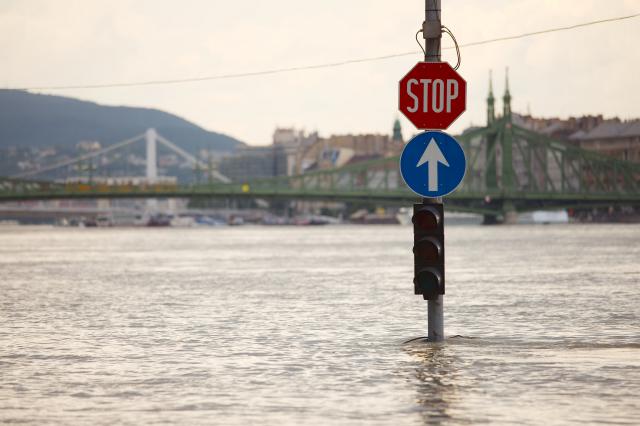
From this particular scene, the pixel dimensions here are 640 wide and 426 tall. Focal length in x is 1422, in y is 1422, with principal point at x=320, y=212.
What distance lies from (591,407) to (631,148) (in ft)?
Answer: 593

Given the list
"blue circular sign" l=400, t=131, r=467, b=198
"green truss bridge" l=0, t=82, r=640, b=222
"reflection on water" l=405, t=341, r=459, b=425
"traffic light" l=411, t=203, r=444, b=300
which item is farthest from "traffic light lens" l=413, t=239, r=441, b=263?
"green truss bridge" l=0, t=82, r=640, b=222

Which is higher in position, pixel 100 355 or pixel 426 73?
pixel 426 73

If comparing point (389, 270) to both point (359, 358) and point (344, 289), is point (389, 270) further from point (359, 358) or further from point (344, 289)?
point (359, 358)

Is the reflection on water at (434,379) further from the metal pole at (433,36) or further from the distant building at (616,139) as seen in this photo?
the distant building at (616,139)

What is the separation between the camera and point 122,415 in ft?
35.0

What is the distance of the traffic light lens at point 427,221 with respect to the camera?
14828 mm

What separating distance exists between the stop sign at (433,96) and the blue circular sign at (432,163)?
17 cm

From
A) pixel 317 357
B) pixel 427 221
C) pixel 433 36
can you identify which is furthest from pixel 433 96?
pixel 317 357

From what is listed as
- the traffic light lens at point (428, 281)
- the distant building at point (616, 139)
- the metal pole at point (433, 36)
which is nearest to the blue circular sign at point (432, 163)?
the metal pole at point (433, 36)

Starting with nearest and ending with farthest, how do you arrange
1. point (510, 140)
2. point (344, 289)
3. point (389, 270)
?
1. point (344, 289)
2. point (389, 270)
3. point (510, 140)

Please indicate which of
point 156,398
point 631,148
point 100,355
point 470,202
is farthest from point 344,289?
point 631,148

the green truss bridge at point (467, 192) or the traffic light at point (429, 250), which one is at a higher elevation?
the green truss bridge at point (467, 192)

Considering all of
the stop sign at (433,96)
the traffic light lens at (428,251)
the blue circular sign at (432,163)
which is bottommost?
the traffic light lens at (428,251)

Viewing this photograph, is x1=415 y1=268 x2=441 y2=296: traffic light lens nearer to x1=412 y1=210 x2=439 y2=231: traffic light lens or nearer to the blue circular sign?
x1=412 y1=210 x2=439 y2=231: traffic light lens
